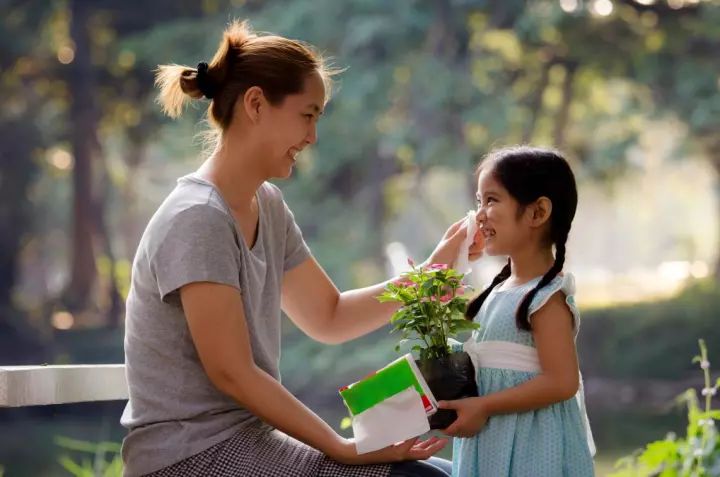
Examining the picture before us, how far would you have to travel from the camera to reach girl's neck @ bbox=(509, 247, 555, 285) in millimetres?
1637

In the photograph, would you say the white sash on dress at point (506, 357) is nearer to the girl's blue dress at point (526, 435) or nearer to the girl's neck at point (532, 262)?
the girl's blue dress at point (526, 435)

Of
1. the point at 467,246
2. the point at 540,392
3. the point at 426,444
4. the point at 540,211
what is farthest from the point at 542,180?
the point at 426,444

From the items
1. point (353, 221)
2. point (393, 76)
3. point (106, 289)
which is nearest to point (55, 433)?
point (106, 289)

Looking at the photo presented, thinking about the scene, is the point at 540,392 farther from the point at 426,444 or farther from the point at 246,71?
the point at 246,71

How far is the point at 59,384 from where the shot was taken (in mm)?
1715

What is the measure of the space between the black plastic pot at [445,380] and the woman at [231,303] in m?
0.04

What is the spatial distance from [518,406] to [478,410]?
0.19ft

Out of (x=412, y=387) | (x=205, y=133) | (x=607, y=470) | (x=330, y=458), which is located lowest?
(x=607, y=470)

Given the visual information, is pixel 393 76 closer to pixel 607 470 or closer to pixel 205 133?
pixel 607 470

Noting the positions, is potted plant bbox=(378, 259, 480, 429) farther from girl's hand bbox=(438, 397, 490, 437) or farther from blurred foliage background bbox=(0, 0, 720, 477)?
blurred foliage background bbox=(0, 0, 720, 477)

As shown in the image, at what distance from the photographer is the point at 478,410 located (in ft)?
4.93

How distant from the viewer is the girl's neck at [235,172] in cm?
165

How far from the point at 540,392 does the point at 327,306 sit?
0.53 m

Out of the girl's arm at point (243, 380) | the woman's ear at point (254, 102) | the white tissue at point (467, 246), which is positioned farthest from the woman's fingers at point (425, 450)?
the woman's ear at point (254, 102)
